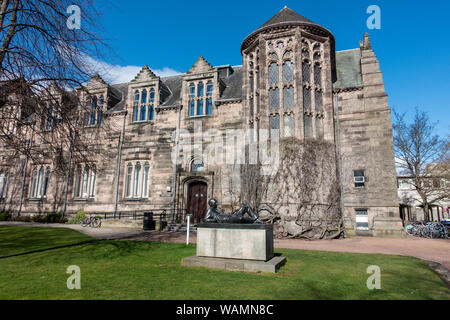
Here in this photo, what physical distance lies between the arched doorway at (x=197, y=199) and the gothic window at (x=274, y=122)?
257 inches

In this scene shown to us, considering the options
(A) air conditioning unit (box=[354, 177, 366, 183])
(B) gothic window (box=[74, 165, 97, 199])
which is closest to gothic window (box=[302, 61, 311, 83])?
(A) air conditioning unit (box=[354, 177, 366, 183])

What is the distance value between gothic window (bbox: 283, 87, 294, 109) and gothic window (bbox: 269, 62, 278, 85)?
966 millimetres

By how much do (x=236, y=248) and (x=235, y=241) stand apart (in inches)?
7.0

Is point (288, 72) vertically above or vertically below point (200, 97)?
above

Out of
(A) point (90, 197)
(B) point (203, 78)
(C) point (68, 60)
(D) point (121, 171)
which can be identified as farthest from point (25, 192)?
(C) point (68, 60)

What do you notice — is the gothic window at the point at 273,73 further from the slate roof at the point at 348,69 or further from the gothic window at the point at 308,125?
the slate roof at the point at 348,69

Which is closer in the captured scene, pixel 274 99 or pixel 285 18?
pixel 274 99

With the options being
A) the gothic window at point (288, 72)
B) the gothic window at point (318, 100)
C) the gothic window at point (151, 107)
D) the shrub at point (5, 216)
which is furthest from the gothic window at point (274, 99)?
the shrub at point (5, 216)

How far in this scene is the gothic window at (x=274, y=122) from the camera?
19.1m

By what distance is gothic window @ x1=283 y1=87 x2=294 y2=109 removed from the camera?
19062mm

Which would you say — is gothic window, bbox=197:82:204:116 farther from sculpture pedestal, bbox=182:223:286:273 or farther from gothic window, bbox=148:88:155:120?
sculpture pedestal, bbox=182:223:286:273

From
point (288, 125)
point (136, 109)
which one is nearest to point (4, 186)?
point (136, 109)

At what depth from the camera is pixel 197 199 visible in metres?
21.7

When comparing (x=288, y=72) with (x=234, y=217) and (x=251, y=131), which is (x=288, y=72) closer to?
(x=251, y=131)
